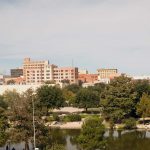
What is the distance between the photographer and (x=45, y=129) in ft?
125

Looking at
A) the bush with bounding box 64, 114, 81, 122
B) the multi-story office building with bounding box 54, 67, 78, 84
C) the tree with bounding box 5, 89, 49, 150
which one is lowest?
the bush with bounding box 64, 114, 81, 122

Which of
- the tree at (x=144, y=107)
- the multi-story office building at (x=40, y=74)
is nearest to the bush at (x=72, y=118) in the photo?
the tree at (x=144, y=107)

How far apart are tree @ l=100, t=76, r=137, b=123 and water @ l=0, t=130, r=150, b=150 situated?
660 centimetres

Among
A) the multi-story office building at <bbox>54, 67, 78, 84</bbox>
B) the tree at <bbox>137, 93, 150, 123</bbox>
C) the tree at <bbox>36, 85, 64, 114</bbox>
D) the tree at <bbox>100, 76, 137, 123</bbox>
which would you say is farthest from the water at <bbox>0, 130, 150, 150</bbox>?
the multi-story office building at <bbox>54, 67, 78, 84</bbox>

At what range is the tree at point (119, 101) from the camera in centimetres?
7156

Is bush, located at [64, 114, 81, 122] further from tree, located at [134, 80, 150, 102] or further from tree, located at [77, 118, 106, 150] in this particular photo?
tree, located at [77, 118, 106, 150]

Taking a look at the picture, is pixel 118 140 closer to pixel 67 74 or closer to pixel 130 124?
pixel 130 124

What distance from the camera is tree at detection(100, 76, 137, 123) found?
7156cm

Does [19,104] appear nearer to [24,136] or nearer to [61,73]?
[24,136]

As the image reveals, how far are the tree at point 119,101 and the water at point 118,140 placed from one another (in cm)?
660

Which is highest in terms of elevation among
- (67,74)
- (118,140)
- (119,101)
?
(67,74)

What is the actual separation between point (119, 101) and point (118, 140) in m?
16.9

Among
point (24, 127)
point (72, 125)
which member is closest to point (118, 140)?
point (72, 125)

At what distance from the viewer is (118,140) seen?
183ft
